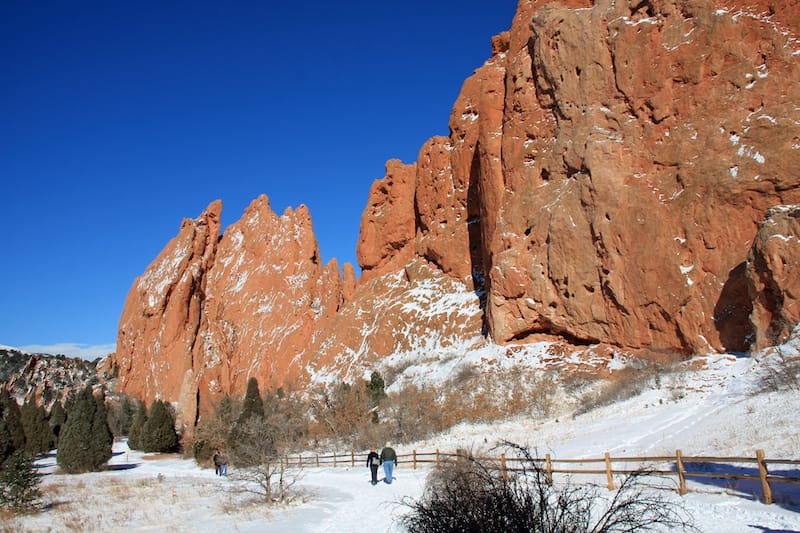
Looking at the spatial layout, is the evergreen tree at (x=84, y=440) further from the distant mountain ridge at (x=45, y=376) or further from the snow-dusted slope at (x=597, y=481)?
the distant mountain ridge at (x=45, y=376)

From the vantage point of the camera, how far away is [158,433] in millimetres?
45188

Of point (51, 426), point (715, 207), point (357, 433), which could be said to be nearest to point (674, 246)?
point (715, 207)

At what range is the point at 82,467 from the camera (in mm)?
32188

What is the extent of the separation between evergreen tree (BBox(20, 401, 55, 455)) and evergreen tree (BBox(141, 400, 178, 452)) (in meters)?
9.19

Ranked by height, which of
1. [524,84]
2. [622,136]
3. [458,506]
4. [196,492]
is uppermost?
[524,84]

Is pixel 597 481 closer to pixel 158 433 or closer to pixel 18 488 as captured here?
pixel 18 488

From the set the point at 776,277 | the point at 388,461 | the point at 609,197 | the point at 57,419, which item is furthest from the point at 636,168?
the point at 57,419

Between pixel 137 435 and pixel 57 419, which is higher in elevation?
pixel 57 419

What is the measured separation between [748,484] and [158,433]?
44117mm

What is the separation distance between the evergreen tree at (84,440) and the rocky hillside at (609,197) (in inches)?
857

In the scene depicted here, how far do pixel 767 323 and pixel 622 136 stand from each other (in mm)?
15179

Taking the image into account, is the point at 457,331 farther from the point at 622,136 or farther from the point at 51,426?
the point at 51,426

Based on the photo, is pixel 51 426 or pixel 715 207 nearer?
pixel 715 207

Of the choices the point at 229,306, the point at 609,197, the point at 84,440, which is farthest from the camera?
the point at 229,306
